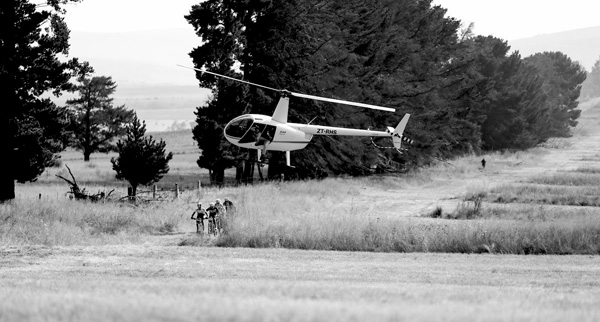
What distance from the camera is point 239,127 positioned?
3881 centimetres

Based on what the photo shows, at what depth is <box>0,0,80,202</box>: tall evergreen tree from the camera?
3812cm

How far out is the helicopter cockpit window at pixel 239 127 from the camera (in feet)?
127

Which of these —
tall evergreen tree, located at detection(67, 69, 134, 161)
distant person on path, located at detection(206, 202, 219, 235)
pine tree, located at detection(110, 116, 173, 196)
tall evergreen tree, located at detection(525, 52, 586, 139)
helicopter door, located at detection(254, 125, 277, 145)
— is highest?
tall evergreen tree, located at detection(525, 52, 586, 139)

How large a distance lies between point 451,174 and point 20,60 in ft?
144

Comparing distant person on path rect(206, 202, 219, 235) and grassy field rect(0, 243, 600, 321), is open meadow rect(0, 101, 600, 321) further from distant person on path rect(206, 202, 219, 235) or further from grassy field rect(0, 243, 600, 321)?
distant person on path rect(206, 202, 219, 235)

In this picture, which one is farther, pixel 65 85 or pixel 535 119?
pixel 535 119

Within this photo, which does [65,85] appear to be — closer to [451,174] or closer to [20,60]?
[20,60]

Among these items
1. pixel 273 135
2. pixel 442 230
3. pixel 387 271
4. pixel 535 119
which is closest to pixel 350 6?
pixel 273 135

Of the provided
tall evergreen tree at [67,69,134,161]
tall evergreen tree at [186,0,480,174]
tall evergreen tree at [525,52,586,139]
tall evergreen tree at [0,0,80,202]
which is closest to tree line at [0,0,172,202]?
tall evergreen tree at [0,0,80,202]

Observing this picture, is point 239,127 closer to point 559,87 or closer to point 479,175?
point 479,175

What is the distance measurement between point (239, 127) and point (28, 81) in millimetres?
9650

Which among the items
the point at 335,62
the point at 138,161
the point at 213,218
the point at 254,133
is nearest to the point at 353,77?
the point at 335,62

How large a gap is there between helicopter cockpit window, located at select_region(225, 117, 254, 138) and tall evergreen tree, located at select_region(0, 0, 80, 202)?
7.63 metres

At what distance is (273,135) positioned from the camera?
129ft
